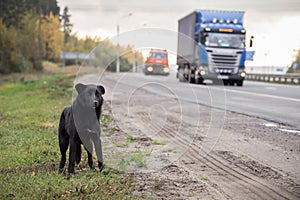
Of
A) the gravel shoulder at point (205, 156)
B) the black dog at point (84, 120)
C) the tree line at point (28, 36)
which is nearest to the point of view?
the gravel shoulder at point (205, 156)

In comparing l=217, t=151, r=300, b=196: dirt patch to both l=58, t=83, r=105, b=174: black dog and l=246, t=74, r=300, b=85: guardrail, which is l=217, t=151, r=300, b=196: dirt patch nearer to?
l=58, t=83, r=105, b=174: black dog

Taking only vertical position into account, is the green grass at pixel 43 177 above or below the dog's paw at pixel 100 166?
below

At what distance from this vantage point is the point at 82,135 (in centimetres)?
523

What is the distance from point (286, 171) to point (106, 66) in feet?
10.4

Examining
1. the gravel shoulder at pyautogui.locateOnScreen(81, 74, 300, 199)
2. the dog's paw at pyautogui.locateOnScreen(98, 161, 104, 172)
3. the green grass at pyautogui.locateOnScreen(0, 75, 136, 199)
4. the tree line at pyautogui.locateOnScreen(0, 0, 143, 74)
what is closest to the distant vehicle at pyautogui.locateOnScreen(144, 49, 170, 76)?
the gravel shoulder at pyautogui.locateOnScreen(81, 74, 300, 199)

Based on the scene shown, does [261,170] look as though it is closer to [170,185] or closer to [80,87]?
[170,185]

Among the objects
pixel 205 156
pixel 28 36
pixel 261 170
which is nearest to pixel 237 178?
pixel 261 170

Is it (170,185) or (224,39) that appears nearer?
(170,185)

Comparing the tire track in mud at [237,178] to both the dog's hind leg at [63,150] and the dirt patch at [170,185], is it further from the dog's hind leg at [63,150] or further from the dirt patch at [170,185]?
the dog's hind leg at [63,150]

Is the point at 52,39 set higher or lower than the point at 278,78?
higher

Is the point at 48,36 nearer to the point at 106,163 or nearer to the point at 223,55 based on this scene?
the point at 223,55

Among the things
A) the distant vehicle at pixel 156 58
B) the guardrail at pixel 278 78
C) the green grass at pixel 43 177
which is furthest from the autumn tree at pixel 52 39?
the green grass at pixel 43 177

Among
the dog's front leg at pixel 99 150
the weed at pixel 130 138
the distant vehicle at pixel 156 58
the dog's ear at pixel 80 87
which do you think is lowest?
the weed at pixel 130 138

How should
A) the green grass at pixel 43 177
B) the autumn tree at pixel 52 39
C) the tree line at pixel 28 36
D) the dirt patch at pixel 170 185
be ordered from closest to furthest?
the green grass at pixel 43 177 < the dirt patch at pixel 170 185 < the tree line at pixel 28 36 < the autumn tree at pixel 52 39
